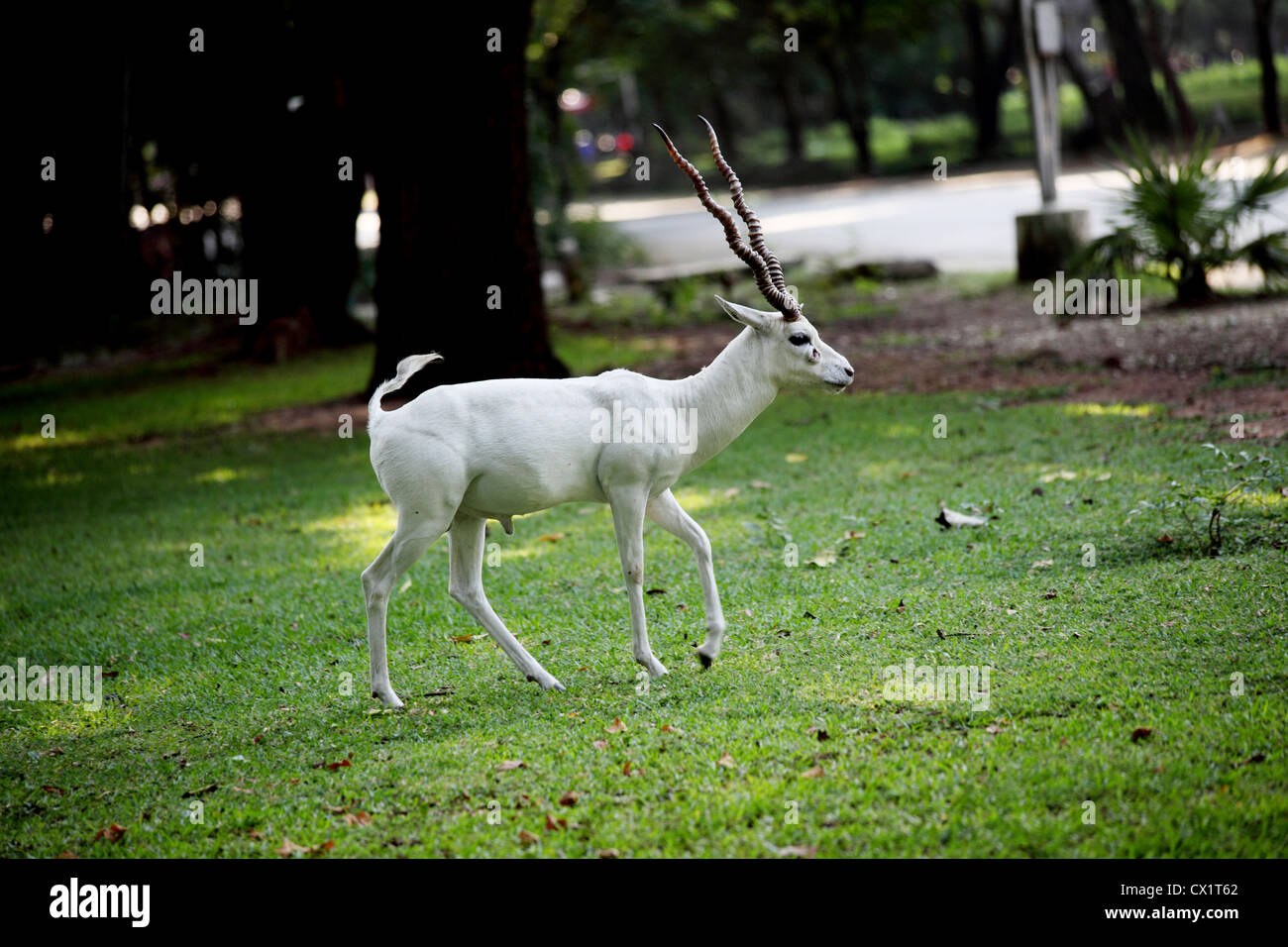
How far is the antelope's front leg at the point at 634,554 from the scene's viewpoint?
5.88 meters

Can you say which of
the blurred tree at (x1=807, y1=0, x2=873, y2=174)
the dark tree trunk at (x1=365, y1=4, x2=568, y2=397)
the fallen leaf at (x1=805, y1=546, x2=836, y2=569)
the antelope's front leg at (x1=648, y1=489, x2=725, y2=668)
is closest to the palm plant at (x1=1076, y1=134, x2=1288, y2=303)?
the dark tree trunk at (x1=365, y1=4, x2=568, y2=397)

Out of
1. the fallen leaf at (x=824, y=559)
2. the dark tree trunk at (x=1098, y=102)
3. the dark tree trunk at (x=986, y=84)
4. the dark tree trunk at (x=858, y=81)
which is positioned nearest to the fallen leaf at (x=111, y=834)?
the fallen leaf at (x=824, y=559)

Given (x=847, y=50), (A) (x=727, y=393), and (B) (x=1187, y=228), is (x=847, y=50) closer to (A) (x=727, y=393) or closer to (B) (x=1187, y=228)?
(B) (x=1187, y=228)

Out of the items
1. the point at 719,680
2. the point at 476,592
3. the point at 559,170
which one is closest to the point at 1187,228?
the point at 719,680

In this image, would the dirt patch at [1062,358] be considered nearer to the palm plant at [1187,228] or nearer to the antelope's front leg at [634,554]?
the palm plant at [1187,228]

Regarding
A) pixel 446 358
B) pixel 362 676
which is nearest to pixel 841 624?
pixel 362 676

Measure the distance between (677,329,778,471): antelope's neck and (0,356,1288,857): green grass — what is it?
102 centimetres

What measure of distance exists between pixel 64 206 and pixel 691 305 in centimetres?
926

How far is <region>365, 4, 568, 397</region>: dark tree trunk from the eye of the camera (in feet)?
41.1

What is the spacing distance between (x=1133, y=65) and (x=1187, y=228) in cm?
2211

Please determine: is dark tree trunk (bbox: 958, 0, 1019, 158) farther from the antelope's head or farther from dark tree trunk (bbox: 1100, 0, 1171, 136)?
the antelope's head

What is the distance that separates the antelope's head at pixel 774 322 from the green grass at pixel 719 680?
A: 1236 mm

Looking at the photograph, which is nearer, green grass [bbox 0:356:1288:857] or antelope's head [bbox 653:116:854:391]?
green grass [bbox 0:356:1288:857]

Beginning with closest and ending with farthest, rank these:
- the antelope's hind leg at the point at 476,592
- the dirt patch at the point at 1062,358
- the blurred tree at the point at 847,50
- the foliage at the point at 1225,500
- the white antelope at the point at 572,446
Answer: the white antelope at the point at 572,446, the antelope's hind leg at the point at 476,592, the foliage at the point at 1225,500, the dirt patch at the point at 1062,358, the blurred tree at the point at 847,50
